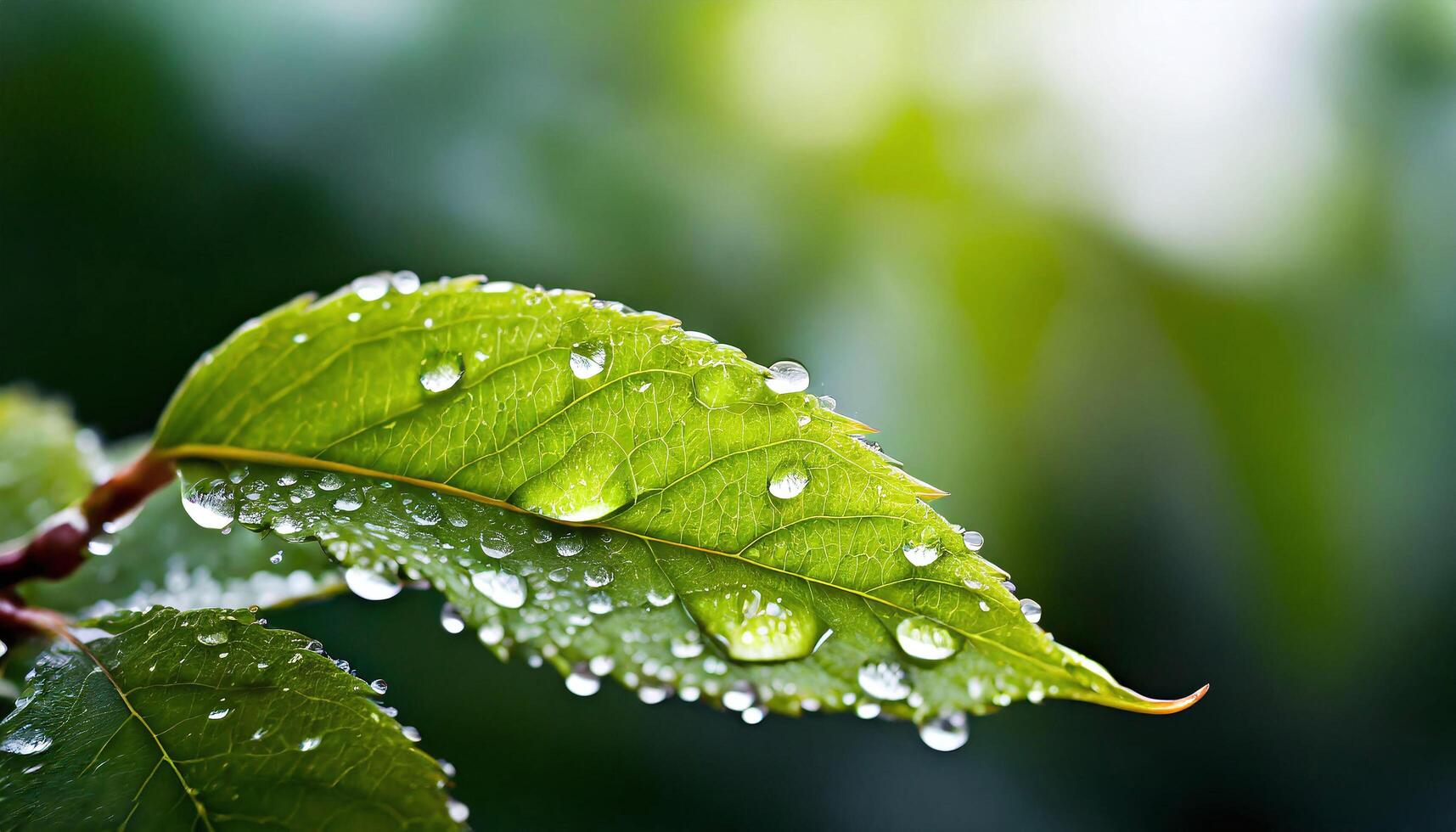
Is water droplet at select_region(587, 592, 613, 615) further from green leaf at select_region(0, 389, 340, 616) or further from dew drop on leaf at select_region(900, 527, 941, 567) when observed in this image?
green leaf at select_region(0, 389, 340, 616)

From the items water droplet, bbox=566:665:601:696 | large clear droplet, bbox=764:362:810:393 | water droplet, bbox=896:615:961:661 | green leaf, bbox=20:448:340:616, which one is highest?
large clear droplet, bbox=764:362:810:393

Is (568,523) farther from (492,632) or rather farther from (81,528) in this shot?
(81,528)

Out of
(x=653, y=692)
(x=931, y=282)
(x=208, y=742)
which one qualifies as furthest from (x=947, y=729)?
(x=931, y=282)

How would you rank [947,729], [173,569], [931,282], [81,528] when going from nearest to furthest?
[947,729], [81,528], [173,569], [931,282]

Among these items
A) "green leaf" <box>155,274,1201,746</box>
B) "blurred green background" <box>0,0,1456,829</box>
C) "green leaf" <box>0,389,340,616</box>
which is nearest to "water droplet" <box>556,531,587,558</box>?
"green leaf" <box>155,274,1201,746</box>

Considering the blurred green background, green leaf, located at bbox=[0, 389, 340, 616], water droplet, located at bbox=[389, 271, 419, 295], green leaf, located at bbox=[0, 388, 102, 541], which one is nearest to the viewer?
water droplet, located at bbox=[389, 271, 419, 295]

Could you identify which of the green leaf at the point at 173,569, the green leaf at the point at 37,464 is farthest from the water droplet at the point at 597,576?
the green leaf at the point at 37,464

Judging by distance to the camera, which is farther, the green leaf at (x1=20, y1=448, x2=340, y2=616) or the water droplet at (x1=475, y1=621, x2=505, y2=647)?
the green leaf at (x1=20, y1=448, x2=340, y2=616)

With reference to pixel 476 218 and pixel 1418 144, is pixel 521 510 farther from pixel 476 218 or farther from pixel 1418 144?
pixel 1418 144

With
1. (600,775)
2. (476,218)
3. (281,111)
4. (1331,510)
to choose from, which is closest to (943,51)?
(476,218)
